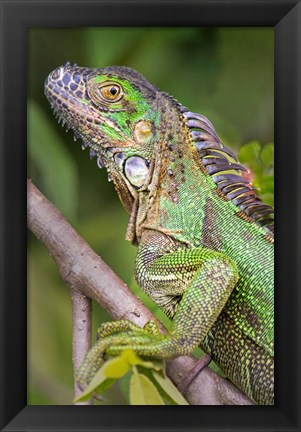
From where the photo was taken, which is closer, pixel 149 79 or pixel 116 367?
pixel 116 367

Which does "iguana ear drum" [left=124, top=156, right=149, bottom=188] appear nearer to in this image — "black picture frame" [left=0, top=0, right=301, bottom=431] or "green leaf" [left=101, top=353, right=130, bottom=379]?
"black picture frame" [left=0, top=0, right=301, bottom=431]

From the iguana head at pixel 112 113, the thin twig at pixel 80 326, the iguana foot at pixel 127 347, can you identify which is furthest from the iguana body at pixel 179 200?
the thin twig at pixel 80 326

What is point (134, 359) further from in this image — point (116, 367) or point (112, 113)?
point (112, 113)

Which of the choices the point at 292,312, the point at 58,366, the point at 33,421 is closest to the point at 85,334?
the point at 58,366

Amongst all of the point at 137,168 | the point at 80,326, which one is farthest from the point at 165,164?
the point at 80,326

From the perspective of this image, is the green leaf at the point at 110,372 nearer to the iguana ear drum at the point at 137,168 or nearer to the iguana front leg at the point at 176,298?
the iguana front leg at the point at 176,298

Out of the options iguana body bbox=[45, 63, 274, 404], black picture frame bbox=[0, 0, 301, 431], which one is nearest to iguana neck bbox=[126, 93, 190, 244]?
iguana body bbox=[45, 63, 274, 404]

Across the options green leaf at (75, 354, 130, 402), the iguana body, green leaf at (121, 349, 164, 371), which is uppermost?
the iguana body
